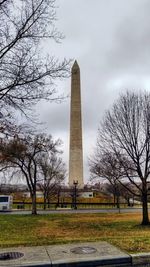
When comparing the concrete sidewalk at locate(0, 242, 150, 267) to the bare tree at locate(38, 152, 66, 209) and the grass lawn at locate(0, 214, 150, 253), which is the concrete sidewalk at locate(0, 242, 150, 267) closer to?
the grass lawn at locate(0, 214, 150, 253)

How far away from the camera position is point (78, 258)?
5.25 metres

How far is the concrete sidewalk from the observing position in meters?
5.05

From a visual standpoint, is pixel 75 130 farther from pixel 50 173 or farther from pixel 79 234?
pixel 79 234

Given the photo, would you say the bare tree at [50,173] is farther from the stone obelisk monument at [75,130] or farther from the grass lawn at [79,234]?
the grass lawn at [79,234]

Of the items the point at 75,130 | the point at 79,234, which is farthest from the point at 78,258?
the point at 75,130

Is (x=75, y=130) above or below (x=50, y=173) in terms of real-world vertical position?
above

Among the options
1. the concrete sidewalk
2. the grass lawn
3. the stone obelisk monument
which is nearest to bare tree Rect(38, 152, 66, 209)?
the stone obelisk monument

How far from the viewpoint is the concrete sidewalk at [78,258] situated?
5.05 meters

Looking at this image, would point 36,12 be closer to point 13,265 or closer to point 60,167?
point 13,265

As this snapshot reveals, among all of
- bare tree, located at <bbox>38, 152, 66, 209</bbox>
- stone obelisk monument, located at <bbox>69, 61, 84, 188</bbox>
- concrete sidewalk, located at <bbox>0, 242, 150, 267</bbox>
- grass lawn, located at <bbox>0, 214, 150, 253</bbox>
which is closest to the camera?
concrete sidewalk, located at <bbox>0, 242, 150, 267</bbox>

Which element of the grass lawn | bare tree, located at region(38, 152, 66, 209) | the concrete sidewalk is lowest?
the grass lawn

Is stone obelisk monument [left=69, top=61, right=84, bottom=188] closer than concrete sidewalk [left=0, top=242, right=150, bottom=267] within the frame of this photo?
No

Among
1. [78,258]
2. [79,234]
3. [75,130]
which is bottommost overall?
[79,234]

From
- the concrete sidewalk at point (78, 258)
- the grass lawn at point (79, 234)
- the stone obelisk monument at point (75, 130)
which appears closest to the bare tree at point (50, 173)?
the stone obelisk monument at point (75, 130)
